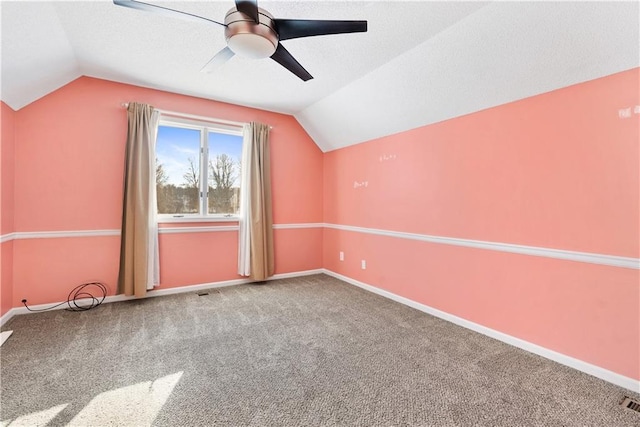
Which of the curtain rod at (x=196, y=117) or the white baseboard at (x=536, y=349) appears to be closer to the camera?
the white baseboard at (x=536, y=349)

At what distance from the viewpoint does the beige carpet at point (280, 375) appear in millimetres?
1629

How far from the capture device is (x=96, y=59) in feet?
9.49

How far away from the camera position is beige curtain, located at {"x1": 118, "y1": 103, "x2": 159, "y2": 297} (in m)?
3.44

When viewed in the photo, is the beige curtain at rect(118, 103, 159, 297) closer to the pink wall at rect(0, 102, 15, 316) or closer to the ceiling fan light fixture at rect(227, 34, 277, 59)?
the pink wall at rect(0, 102, 15, 316)

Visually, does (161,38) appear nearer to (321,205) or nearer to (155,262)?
(155,262)

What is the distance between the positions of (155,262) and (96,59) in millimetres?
2322

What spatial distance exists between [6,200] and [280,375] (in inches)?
125

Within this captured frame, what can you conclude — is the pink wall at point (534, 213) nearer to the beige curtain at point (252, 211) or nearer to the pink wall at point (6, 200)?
the beige curtain at point (252, 211)

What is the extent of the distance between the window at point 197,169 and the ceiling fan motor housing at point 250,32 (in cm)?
251

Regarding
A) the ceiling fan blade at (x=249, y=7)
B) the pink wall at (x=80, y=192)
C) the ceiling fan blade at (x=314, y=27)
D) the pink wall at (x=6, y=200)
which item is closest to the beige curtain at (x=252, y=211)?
the pink wall at (x=80, y=192)

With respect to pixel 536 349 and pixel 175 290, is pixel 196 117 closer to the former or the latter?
pixel 175 290

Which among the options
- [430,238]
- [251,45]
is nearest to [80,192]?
Result: [251,45]

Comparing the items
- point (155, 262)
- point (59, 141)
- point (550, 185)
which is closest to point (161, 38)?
point (59, 141)

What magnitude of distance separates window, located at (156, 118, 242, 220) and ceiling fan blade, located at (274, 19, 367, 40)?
2681 mm
